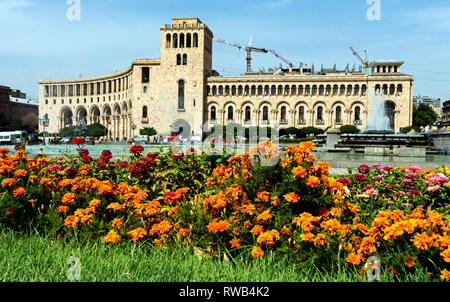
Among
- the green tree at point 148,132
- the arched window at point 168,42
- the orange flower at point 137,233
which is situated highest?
the arched window at point 168,42

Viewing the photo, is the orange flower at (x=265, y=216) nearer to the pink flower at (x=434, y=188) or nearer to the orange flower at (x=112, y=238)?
the orange flower at (x=112, y=238)

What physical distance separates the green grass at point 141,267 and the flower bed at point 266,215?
0.10 m

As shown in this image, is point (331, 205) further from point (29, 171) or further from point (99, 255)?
point (29, 171)

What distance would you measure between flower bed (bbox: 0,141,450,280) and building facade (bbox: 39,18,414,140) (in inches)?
2027

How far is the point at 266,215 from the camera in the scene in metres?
3.21

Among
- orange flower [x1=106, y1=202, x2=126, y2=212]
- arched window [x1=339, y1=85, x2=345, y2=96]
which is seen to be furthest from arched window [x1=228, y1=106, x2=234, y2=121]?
orange flower [x1=106, y1=202, x2=126, y2=212]

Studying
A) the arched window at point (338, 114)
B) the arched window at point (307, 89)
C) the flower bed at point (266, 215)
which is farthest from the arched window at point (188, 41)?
the flower bed at point (266, 215)

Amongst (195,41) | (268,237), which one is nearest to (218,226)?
(268,237)

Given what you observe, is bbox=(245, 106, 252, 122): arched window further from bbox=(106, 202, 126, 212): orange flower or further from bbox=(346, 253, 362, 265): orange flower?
bbox=(346, 253, 362, 265): orange flower

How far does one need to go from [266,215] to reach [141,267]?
1084mm

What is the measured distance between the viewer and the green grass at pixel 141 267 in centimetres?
275

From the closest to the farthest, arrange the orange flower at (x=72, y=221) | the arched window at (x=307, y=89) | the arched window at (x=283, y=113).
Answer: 1. the orange flower at (x=72, y=221)
2. the arched window at (x=307, y=89)
3. the arched window at (x=283, y=113)

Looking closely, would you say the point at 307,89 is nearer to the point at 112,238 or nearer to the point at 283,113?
the point at 283,113

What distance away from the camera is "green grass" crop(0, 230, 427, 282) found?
2750mm
